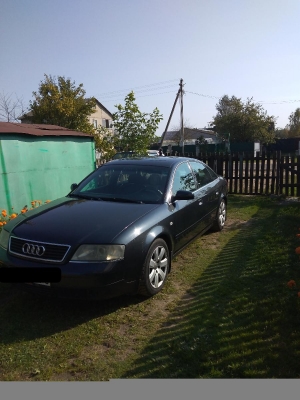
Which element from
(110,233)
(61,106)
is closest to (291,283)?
(110,233)

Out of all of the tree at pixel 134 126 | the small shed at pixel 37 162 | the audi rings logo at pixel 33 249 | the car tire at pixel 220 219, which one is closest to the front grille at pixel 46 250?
the audi rings logo at pixel 33 249

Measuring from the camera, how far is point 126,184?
14.6ft

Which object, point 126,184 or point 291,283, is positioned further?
point 126,184

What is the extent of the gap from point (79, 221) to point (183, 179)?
6.42 ft

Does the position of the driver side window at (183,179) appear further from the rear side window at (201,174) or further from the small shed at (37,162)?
the small shed at (37,162)

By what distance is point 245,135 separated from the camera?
3812 cm

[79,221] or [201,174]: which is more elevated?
[201,174]

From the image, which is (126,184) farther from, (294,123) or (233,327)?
(294,123)

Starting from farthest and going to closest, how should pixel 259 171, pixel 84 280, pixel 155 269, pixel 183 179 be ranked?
pixel 259 171 → pixel 183 179 → pixel 155 269 → pixel 84 280

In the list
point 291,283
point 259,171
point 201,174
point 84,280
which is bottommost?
point 291,283

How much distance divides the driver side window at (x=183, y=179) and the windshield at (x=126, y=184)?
0.56ft

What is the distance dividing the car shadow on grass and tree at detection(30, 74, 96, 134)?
16042 mm

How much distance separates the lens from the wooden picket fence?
372 inches

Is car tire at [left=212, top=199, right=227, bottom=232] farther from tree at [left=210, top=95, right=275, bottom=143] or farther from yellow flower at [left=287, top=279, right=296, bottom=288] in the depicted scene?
tree at [left=210, top=95, right=275, bottom=143]
